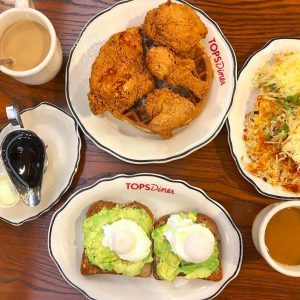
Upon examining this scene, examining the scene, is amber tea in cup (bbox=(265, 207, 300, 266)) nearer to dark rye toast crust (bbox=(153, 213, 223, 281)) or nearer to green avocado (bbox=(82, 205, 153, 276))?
dark rye toast crust (bbox=(153, 213, 223, 281))

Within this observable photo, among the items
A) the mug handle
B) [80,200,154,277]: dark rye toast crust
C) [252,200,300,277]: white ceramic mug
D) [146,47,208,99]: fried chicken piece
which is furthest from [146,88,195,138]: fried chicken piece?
the mug handle

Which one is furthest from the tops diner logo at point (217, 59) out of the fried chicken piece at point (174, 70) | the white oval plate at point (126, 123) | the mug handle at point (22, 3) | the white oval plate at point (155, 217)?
the mug handle at point (22, 3)

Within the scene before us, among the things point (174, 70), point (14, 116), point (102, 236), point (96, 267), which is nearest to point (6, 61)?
point (14, 116)

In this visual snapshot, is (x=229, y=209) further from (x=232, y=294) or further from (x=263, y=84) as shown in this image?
(x=263, y=84)

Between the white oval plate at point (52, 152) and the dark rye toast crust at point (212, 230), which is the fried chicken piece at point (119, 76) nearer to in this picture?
the white oval plate at point (52, 152)

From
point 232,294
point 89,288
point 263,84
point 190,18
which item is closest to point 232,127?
point 263,84

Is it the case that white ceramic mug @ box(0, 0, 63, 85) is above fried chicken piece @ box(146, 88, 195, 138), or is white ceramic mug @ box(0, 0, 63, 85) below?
above

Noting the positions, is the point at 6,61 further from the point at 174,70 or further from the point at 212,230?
the point at 212,230
